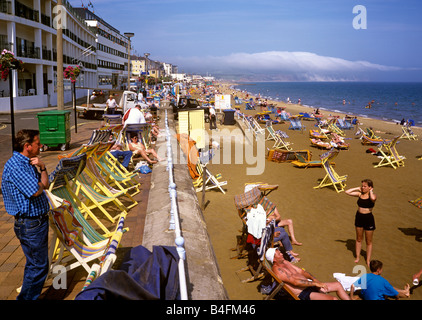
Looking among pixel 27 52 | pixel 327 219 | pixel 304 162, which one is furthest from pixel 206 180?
pixel 27 52

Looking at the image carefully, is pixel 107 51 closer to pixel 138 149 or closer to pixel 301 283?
pixel 138 149

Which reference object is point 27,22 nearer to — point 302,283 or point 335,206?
point 335,206

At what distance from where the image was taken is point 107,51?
6431 cm

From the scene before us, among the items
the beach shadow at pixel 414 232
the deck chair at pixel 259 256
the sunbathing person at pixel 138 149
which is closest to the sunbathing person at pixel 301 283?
the deck chair at pixel 259 256

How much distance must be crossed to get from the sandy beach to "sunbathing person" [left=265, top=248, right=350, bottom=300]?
0.56 m

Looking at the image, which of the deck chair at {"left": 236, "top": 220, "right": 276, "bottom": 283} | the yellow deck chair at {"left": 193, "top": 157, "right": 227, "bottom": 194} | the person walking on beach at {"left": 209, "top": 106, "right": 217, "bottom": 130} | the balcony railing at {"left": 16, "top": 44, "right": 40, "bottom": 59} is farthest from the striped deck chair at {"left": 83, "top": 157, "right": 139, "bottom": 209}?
the balcony railing at {"left": 16, "top": 44, "right": 40, "bottom": 59}

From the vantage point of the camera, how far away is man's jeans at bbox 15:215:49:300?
311 centimetres

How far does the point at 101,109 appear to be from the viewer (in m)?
20.2

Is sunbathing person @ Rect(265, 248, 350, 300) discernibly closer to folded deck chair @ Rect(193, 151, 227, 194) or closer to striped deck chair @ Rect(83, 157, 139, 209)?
striped deck chair @ Rect(83, 157, 139, 209)
